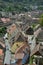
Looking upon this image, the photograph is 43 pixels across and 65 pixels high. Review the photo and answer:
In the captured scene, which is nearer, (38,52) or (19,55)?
(38,52)

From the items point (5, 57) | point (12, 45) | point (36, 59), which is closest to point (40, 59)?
point (36, 59)

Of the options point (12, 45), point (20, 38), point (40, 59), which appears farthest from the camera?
point (20, 38)

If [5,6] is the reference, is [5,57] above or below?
above

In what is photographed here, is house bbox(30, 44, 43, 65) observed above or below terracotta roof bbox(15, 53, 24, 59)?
above

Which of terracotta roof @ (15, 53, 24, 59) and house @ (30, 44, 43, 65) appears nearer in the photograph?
house @ (30, 44, 43, 65)

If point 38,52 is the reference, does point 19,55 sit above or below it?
below

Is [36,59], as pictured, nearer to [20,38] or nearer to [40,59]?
[40,59]

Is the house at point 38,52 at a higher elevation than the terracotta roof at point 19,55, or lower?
higher

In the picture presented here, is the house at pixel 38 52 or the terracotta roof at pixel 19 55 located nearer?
the house at pixel 38 52

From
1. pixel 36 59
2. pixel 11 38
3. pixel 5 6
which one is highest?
pixel 36 59

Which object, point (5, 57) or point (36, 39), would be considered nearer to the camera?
point (5, 57)

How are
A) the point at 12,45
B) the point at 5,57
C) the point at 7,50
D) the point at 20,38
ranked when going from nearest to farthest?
the point at 5,57, the point at 7,50, the point at 12,45, the point at 20,38
